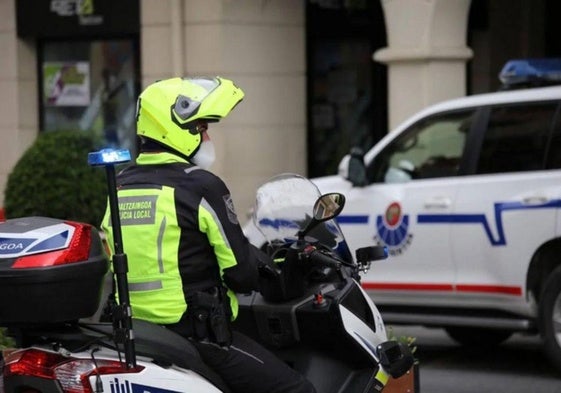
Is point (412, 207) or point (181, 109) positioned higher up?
point (181, 109)

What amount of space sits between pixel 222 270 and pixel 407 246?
5.09 meters

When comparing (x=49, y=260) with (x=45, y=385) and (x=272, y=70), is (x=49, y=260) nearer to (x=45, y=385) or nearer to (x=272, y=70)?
(x=45, y=385)

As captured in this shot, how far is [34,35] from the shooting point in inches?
660

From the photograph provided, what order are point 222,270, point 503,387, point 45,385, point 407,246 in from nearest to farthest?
point 45,385 < point 222,270 < point 503,387 < point 407,246

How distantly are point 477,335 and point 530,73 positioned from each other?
201 cm

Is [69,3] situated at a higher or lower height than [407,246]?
higher

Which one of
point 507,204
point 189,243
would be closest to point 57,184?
point 507,204

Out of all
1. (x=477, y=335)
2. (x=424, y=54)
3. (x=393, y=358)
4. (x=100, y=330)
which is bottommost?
(x=477, y=335)

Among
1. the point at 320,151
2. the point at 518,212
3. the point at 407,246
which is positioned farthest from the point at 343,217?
the point at 320,151

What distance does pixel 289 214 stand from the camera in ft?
18.4

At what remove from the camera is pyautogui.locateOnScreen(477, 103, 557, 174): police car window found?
9336 mm

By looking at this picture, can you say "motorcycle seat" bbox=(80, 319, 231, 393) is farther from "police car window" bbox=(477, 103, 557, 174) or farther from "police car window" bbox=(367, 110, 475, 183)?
"police car window" bbox=(367, 110, 475, 183)

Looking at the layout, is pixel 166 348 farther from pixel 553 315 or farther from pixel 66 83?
pixel 66 83

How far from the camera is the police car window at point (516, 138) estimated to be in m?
9.34
